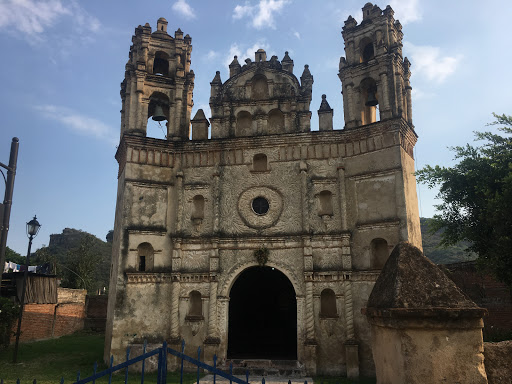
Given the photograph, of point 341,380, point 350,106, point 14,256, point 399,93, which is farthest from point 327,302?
point 14,256

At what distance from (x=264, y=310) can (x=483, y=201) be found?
12978 millimetres

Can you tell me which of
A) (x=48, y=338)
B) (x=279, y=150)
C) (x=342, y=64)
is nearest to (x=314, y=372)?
(x=279, y=150)

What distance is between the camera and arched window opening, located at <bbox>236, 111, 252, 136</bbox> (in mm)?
19219

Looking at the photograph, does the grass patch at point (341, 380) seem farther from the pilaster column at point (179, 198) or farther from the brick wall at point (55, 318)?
the brick wall at point (55, 318)

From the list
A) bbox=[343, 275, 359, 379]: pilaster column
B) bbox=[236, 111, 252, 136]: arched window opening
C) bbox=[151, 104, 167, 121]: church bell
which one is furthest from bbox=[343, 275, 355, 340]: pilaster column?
bbox=[151, 104, 167, 121]: church bell

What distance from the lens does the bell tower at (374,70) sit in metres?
17.6

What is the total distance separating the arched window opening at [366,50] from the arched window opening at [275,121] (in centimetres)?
457

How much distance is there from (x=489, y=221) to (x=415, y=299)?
8.99m

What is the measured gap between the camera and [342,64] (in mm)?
19078

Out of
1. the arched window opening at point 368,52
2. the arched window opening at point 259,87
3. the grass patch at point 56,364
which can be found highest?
the arched window opening at point 368,52

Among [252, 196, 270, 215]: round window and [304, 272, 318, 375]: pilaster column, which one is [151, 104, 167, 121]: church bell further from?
[304, 272, 318, 375]: pilaster column

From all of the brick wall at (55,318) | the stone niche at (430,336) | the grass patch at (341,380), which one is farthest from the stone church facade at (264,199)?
the stone niche at (430,336)

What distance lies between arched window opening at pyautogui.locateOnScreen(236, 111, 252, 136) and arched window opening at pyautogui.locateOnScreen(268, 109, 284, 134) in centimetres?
92

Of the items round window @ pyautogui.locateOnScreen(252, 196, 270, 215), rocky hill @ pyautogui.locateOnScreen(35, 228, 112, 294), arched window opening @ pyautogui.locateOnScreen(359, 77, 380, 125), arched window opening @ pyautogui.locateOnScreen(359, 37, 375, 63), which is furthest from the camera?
rocky hill @ pyautogui.locateOnScreen(35, 228, 112, 294)
